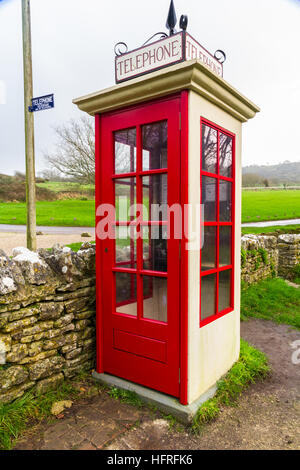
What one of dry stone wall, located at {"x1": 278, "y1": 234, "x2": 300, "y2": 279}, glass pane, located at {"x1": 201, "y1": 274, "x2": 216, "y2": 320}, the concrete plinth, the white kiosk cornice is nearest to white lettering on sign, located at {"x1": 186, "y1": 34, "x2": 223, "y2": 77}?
the white kiosk cornice

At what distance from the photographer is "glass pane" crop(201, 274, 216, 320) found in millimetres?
2586

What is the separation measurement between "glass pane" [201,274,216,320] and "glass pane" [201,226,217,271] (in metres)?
0.10

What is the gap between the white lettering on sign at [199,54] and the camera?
2407 mm

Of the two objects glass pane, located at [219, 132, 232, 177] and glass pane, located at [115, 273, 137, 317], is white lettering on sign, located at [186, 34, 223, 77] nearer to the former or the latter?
glass pane, located at [219, 132, 232, 177]

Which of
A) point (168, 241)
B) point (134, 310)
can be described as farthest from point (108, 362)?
point (168, 241)

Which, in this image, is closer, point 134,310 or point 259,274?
point 134,310

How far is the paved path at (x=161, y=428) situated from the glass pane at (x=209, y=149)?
6.96 feet

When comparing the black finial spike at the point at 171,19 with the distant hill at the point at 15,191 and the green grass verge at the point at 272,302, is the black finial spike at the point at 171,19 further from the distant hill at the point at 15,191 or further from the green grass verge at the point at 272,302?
the distant hill at the point at 15,191

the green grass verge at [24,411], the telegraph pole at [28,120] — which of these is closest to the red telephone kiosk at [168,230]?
the green grass verge at [24,411]

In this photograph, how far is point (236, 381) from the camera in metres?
2.84

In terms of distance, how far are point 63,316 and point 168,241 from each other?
123cm

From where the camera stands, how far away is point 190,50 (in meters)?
2.43

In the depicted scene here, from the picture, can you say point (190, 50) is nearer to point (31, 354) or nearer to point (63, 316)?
point (63, 316)

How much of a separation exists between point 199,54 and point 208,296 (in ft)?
7.07
